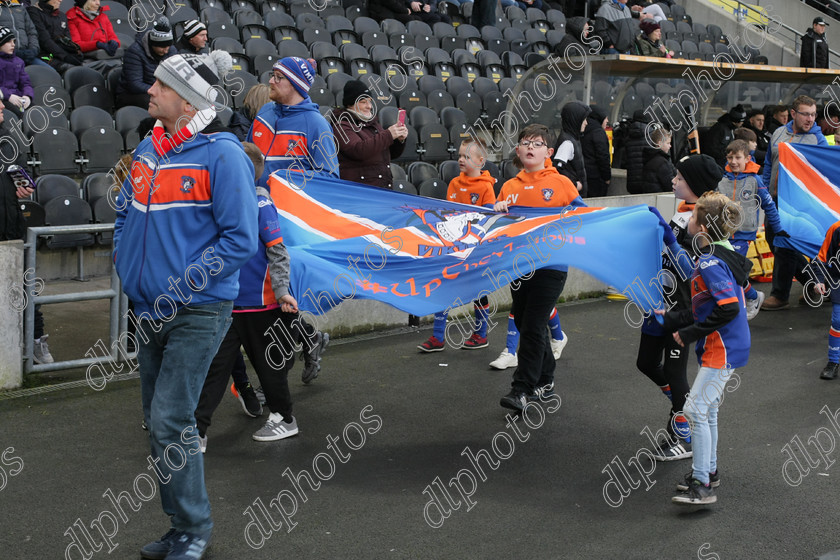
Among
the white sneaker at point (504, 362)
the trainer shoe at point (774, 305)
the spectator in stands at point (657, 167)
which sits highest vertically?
the spectator in stands at point (657, 167)

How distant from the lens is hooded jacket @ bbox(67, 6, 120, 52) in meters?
12.2

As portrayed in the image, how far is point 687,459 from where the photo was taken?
5.82 meters

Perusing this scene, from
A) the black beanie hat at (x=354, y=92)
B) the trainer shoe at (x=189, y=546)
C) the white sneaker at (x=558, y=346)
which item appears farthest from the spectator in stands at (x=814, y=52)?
the trainer shoe at (x=189, y=546)

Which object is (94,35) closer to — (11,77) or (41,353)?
(11,77)

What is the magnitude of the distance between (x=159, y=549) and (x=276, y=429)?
180cm

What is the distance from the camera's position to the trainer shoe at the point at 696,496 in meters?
4.98

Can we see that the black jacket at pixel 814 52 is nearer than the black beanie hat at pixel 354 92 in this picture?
No

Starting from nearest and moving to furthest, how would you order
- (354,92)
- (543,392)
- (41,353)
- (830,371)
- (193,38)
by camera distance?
1. (543,392)
2. (41,353)
3. (830,371)
4. (354,92)
5. (193,38)

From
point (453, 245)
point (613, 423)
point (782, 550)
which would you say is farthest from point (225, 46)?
point (782, 550)

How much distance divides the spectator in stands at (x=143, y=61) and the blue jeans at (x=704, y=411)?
7731 mm

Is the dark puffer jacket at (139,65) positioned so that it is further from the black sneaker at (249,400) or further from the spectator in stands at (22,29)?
the black sneaker at (249,400)

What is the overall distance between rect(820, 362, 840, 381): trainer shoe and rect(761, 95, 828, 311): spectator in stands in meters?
2.59

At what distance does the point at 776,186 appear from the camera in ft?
34.4

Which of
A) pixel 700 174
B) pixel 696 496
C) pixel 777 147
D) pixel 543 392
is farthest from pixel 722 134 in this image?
pixel 696 496
